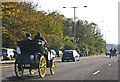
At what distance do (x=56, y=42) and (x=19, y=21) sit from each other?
2773cm

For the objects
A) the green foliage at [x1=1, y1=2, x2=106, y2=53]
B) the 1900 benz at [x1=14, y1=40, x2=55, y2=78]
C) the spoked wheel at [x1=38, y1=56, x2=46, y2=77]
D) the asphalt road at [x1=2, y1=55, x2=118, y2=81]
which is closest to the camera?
Answer: the 1900 benz at [x1=14, y1=40, x2=55, y2=78]

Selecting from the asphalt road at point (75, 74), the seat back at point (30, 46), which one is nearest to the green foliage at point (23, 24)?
the asphalt road at point (75, 74)

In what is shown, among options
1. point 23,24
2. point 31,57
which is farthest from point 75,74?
point 23,24

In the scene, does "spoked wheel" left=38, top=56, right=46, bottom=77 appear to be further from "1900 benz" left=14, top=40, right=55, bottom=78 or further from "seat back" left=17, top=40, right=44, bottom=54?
"seat back" left=17, top=40, right=44, bottom=54

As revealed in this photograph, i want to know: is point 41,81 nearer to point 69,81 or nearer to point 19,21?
point 69,81

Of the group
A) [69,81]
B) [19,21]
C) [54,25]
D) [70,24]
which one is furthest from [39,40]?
[70,24]

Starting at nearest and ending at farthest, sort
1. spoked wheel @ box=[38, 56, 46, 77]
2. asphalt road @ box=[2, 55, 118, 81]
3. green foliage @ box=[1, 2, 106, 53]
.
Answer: spoked wheel @ box=[38, 56, 46, 77] → asphalt road @ box=[2, 55, 118, 81] → green foliage @ box=[1, 2, 106, 53]

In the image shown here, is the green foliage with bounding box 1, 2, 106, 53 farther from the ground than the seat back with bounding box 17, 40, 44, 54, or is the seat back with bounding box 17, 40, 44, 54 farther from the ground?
the green foliage with bounding box 1, 2, 106, 53

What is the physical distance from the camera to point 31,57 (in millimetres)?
13117

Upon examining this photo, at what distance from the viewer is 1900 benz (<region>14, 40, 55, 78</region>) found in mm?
13102

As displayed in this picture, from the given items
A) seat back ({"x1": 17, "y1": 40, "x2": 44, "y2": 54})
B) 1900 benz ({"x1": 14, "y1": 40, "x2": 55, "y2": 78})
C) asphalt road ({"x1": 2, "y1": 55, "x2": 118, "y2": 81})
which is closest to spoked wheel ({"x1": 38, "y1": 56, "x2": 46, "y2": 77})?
1900 benz ({"x1": 14, "y1": 40, "x2": 55, "y2": 78})

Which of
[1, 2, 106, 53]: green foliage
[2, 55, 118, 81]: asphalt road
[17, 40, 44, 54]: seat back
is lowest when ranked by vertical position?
[2, 55, 118, 81]: asphalt road

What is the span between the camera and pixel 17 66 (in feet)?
43.8

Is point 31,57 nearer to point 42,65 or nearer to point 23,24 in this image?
point 42,65
